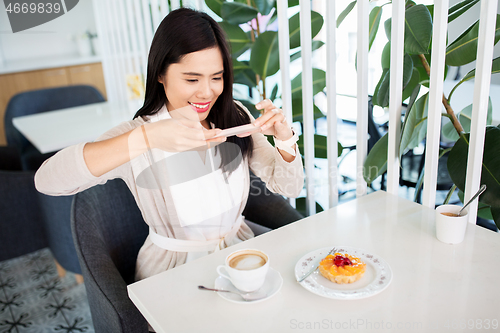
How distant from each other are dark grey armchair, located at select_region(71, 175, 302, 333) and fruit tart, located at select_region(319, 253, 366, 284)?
0.51 metres

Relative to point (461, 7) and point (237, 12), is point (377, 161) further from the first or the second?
point (237, 12)

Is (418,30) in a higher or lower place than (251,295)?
higher

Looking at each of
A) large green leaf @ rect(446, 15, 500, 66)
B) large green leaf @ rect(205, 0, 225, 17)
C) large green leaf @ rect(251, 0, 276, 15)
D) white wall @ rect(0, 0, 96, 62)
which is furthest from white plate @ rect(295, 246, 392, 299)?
white wall @ rect(0, 0, 96, 62)

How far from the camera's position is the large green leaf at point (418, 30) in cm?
116

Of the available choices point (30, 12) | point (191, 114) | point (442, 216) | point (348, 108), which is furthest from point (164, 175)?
point (30, 12)

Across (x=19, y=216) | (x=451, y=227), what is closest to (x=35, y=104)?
(x=19, y=216)

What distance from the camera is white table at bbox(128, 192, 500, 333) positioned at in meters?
0.76

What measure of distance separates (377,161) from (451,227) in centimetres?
42

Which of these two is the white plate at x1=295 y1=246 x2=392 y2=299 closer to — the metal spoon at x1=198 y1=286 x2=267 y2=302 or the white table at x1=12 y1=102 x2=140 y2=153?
the metal spoon at x1=198 y1=286 x2=267 y2=302

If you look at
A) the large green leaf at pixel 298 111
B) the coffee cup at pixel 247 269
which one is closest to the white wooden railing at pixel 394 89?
the large green leaf at pixel 298 111

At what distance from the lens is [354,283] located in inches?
33.8

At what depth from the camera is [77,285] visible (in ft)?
7.34

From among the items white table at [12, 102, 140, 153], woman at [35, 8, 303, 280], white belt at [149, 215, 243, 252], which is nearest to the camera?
woman at [35, 8, 303, 280]

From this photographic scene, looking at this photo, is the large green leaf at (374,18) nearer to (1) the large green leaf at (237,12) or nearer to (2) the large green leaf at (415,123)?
(2) the large green leaf at (415,123)
